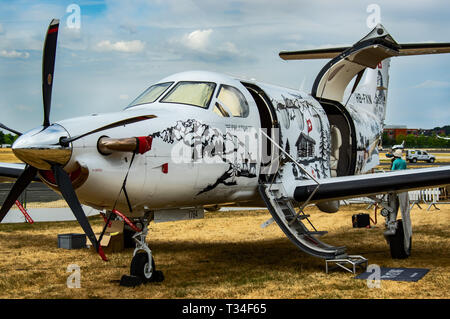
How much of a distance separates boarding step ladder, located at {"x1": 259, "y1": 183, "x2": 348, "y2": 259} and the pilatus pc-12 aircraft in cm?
2

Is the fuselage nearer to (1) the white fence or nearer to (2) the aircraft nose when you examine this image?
(2) the aircraft nose

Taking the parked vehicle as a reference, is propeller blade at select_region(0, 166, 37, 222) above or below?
above

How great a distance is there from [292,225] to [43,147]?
188 inches

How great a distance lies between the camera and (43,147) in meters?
6.35

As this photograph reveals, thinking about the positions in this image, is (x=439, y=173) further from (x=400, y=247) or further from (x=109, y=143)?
(x=109, y=143)

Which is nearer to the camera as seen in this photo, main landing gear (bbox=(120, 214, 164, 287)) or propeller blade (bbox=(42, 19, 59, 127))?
propeller blade (bbox=(42, 19, 59, 127))

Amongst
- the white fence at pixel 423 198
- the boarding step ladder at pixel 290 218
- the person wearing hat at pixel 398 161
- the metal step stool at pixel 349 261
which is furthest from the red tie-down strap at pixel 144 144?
the white fence at pixel 423 198

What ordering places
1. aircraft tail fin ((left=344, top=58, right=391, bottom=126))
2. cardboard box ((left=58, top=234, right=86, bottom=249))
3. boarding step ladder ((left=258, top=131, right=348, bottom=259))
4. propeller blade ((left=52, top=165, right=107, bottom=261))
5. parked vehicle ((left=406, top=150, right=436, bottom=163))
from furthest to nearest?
parked vehicle ((left=406, top=150, right=436, bottom=163)), aircraft tail fin ((left=344, top=58, right=391, bottom=126)), cardboard box ((left=58, top=234, right=86, bottom=249)), boarding step ladder ((left=258, top=131, right=348, bottom=259)), propeller blade ((left=52, top=165, right=107, bottom=261))

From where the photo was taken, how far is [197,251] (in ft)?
38.8

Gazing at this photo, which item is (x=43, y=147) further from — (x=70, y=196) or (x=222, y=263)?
(x=222, y=263)

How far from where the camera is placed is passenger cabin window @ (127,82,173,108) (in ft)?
28.3

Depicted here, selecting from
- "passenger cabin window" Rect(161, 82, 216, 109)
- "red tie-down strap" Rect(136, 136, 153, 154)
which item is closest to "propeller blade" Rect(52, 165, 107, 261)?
"red tie-down strap" Rect(136, 136, 153, 154)

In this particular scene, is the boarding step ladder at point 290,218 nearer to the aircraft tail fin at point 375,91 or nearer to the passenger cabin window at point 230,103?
the passenger cabin window at point 230,103

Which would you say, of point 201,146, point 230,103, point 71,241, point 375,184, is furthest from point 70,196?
point 71,241
